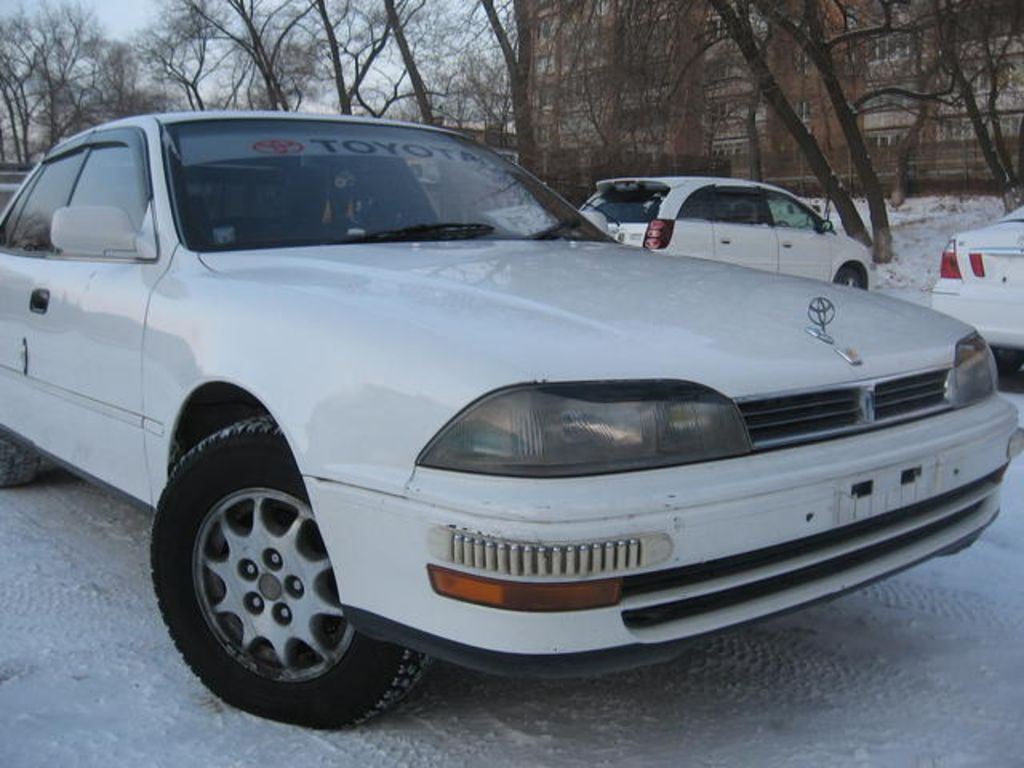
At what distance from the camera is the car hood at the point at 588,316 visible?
6.77 feet

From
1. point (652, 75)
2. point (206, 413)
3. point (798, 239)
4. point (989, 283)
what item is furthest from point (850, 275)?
point (206, 413)

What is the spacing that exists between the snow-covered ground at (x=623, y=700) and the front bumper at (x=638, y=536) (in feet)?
0.67

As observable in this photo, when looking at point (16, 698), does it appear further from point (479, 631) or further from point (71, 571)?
point (479, 631)

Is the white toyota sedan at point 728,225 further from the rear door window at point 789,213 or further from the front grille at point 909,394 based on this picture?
the front grille at point 909,394

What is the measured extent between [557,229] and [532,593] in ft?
6.70

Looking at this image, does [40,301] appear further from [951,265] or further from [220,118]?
[951,265]

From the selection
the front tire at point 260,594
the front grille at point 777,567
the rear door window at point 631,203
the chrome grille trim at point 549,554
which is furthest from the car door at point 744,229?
the chrome grille trim at point 549,554

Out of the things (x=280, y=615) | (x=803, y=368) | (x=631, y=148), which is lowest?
(x=280, y=615)

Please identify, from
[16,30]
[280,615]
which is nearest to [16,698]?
[280,615]

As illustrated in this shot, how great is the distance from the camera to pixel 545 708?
2561 millimetres

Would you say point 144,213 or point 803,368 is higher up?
point 144,213

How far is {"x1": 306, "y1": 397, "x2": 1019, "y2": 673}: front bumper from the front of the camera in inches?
75.4

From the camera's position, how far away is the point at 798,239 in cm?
1178

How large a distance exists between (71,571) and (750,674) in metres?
2.31
